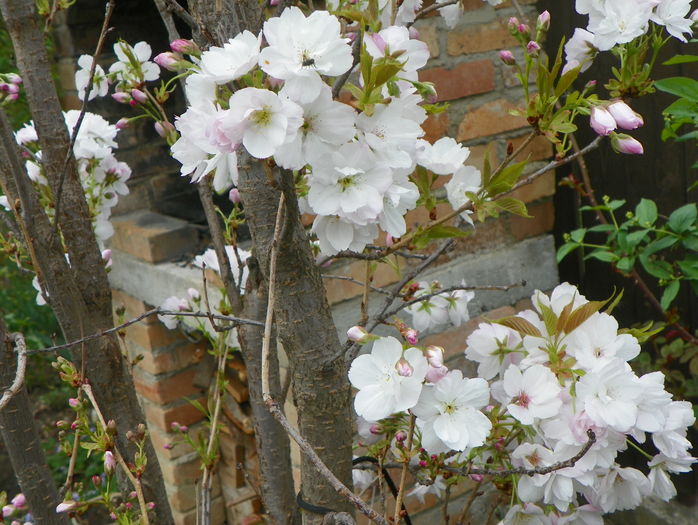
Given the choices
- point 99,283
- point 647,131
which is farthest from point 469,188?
point 647,131

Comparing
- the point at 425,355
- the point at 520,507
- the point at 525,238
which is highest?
the point at 425,355

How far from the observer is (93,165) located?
1401 mm

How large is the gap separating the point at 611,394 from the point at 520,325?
152mm

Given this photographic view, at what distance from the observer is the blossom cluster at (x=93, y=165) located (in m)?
1.36

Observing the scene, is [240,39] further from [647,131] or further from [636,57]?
A: [647,131]

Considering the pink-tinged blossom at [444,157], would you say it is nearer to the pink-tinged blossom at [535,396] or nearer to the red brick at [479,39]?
the pink-tinged blossom at [535,396]

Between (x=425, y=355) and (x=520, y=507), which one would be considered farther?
(x=520, y=507)

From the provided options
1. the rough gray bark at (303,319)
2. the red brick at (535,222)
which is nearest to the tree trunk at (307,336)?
the rough gray bark at (303,319)

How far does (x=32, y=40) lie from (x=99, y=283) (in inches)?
15.6

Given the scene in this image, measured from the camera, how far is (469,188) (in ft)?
3.29

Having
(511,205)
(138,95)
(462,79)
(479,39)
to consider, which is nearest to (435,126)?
(462,79)

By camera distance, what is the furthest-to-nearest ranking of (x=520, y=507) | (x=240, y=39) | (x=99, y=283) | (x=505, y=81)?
(x=505, y=81), (x=99, y=283), (x=520, y=507), (x=240, y=39)

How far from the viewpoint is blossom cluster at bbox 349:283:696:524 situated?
0.89 m

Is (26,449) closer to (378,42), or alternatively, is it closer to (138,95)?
(138,95)
